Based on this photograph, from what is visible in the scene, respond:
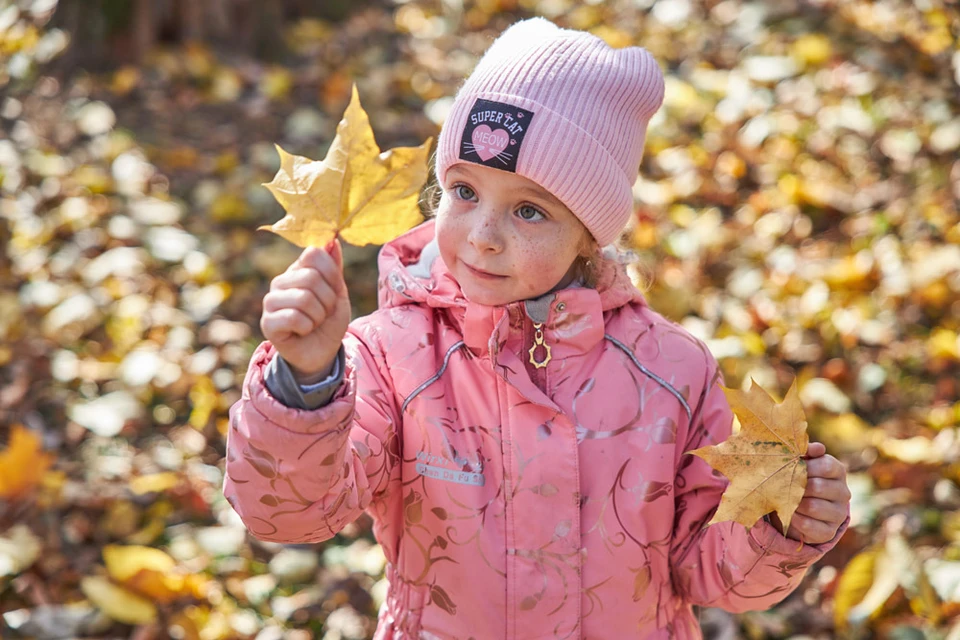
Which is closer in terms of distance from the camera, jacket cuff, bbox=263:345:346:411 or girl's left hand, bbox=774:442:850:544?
jacket cuff, bbox=263:345:346:411

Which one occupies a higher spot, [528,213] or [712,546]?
[528,213]

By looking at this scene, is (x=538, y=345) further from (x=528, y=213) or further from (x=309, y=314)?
(x=309, y=314)

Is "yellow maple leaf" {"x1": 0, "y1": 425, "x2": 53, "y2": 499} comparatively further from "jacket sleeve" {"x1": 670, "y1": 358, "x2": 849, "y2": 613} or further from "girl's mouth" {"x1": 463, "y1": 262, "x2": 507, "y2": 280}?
"jacket sleeve" {"x1": 670, "y1": 358, "x2": 849, "y2": 613}

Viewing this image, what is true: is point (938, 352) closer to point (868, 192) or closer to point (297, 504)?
point (868, 192)

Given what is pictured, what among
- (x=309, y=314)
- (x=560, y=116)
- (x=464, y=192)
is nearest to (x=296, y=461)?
(x=309, y=314)

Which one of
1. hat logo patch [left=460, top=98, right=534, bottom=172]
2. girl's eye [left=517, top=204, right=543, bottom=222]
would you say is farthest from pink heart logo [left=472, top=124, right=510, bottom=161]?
girl's eye [left=517, top=204, right=543, bottom=222]

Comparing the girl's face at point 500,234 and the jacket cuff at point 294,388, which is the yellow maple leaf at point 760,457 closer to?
the girl's face at point 500,234

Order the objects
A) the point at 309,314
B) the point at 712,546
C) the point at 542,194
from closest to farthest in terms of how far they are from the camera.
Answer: the point at 309,314, the point at 542,194, the point at 712,546

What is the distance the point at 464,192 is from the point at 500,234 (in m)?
0.12

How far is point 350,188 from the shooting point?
139 cm

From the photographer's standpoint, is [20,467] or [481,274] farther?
[20,467]

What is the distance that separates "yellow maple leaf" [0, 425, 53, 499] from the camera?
2471 millimetres

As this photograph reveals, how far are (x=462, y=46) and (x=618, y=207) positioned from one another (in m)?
4.15

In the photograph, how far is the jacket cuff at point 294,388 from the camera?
126 centimetres
